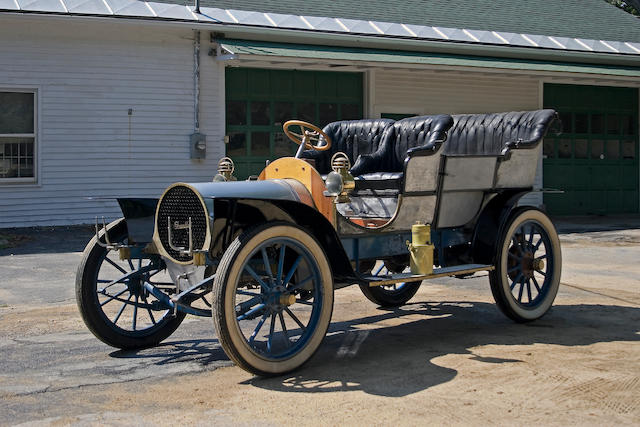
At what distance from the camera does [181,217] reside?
205 inches

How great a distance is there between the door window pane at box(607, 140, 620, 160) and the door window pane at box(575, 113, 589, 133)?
0.76m

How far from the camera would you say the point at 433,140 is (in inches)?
245

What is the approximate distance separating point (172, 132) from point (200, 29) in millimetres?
1804

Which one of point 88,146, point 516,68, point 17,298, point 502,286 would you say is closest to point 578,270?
point 502,286

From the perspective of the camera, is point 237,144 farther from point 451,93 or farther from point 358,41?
point 451,93

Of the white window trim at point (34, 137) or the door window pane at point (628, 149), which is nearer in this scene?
the white window trim at point (34, 137)

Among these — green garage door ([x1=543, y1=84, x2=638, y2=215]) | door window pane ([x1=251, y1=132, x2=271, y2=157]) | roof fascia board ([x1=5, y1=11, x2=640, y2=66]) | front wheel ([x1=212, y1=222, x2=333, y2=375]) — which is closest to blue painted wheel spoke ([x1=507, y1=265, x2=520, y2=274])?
front wheel ([x1=212, y1=222, x2=333, y2=375])

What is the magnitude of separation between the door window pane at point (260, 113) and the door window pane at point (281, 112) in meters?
0.14

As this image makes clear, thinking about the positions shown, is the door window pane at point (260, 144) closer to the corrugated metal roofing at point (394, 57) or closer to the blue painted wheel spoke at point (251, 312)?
the corrugated metal roofing at point (394, 57)

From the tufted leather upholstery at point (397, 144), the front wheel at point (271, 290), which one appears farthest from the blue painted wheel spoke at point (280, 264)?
the tufted leather upholstery at point (397, 144)

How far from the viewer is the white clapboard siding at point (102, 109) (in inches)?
531

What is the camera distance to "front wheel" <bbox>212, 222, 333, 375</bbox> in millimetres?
4641

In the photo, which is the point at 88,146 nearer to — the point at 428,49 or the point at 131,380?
the point at 428,49

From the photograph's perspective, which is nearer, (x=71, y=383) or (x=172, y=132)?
(x=71, y=383)
